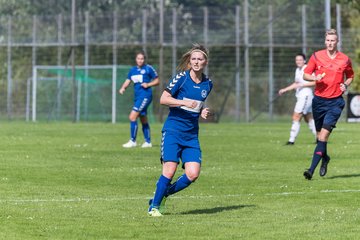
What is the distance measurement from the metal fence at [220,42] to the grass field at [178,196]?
81.5 feet

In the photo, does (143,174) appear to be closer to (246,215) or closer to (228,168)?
(228,168)

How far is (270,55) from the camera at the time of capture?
50.1 meters

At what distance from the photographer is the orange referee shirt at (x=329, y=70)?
56.6 feet

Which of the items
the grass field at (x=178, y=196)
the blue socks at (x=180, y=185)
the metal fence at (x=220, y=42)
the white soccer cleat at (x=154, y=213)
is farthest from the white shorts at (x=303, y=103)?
the metal fence at (x=220, y=42)

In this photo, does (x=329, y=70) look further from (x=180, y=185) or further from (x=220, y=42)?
(x=220, y=42)

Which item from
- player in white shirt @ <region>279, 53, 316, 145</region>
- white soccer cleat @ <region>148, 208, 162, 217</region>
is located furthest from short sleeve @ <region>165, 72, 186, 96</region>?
player in white shirt @ <region>279, 53, 316, 145</region>

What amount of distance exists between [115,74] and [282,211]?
3751cm

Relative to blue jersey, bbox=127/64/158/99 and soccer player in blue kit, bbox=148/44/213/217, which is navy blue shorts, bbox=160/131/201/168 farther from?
blue jersey, bbox=127/64/158/99

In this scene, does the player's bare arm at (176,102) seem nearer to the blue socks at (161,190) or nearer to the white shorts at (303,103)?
the blue socks at (161,190)

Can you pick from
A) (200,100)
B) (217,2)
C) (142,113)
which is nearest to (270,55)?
(217,2)

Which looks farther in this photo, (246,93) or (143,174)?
(246,93)

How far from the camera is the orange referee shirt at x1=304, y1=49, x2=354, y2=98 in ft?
56.6

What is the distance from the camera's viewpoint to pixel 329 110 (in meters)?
17.2

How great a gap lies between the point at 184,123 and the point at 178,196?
2.07 metres
